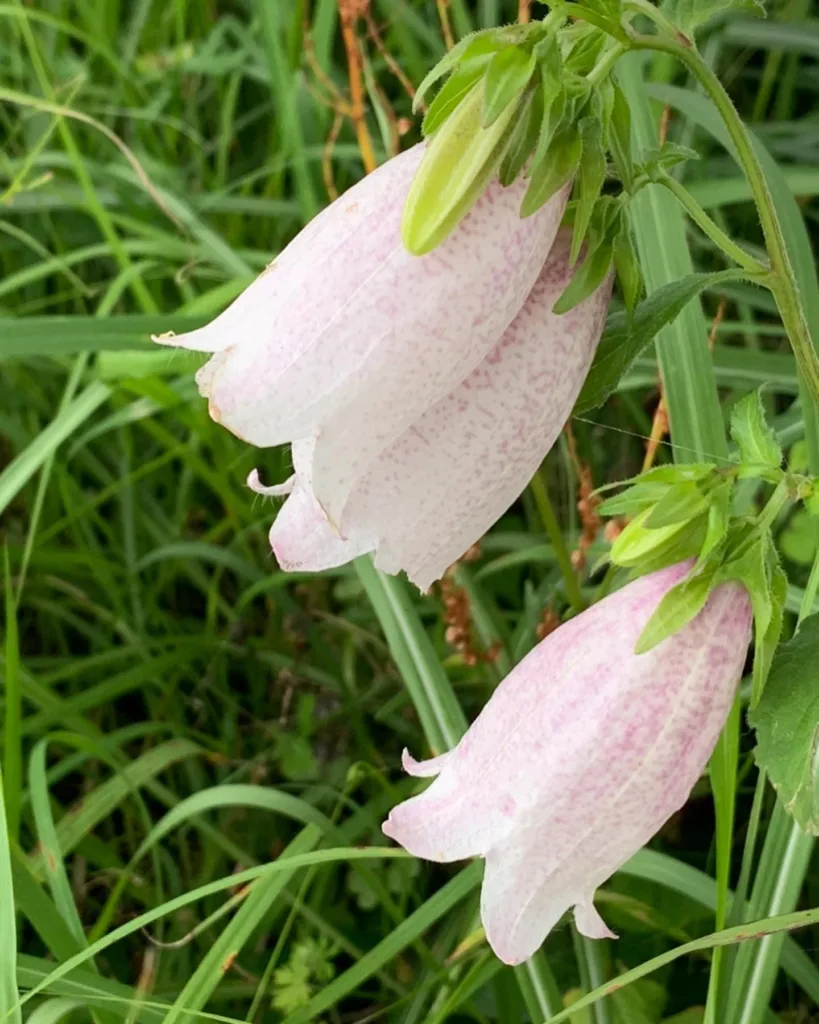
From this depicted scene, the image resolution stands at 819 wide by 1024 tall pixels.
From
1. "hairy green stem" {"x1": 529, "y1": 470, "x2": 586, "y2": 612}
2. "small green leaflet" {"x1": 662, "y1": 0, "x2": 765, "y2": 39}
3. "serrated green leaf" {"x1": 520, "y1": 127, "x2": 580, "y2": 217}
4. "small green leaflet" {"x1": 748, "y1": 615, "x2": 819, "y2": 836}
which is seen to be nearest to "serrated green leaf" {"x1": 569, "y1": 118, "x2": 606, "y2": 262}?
"serrated green leaf" {"x1": 520, "y1": 127, "x2": 580, "y2": 217}

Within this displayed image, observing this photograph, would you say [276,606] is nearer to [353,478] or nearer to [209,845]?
[209,845]

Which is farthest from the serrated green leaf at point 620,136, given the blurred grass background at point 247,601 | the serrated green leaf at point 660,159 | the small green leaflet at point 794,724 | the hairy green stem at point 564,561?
the hairy green stem at point 564,561

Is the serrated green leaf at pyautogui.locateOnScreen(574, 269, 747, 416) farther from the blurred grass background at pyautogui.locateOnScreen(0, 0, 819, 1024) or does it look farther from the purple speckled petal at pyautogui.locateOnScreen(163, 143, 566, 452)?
the blurred grass background at pyautogui.locateOnScreen(0, 0, 819, 1024)

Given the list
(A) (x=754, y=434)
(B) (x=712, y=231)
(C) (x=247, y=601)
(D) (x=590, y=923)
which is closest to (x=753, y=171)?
(B) (x=712, y=231)

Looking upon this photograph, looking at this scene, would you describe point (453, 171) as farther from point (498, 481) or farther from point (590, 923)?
point (590, 923)

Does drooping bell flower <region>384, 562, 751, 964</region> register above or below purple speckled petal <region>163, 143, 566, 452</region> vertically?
below

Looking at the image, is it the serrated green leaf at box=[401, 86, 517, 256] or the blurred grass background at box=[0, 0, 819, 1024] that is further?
the blurred grass background at box=[0, 0, 819, 1024]

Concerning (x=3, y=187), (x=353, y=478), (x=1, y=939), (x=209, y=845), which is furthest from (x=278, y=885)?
(x=3, y=187)
